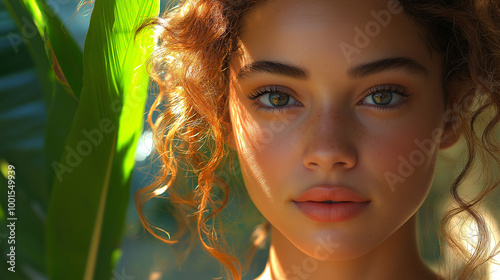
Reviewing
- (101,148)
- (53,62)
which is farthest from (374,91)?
(53,62)

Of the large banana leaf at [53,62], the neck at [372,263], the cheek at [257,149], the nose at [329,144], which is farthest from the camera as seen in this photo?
the large banana leaf at [53,62]

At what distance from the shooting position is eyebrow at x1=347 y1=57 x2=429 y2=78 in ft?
4.15

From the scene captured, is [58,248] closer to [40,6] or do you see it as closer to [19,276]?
[19,276]

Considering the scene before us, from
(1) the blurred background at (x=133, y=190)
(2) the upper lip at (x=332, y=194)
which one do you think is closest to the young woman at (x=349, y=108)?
(2) the upper lip at (x=332, y=194)

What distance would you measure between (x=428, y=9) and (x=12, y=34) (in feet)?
4.67

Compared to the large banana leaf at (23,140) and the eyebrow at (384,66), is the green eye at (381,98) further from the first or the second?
the large banana leaf at (23,140)

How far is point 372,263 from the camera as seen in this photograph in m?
1.47

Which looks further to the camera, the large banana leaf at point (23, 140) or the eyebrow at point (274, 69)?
the large banana leaf at point (23, 140)

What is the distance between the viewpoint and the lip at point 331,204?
1.26m

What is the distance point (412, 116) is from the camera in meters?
1.33

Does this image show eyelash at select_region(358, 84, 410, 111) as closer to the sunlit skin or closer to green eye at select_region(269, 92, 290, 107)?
the sunlit skin

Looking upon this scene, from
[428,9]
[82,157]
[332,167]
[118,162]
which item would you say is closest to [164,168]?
[118,162]

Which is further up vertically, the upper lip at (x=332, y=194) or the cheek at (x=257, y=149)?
the cheek at (x=257, y=149)

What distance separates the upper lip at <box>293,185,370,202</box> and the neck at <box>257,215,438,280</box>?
260mm
